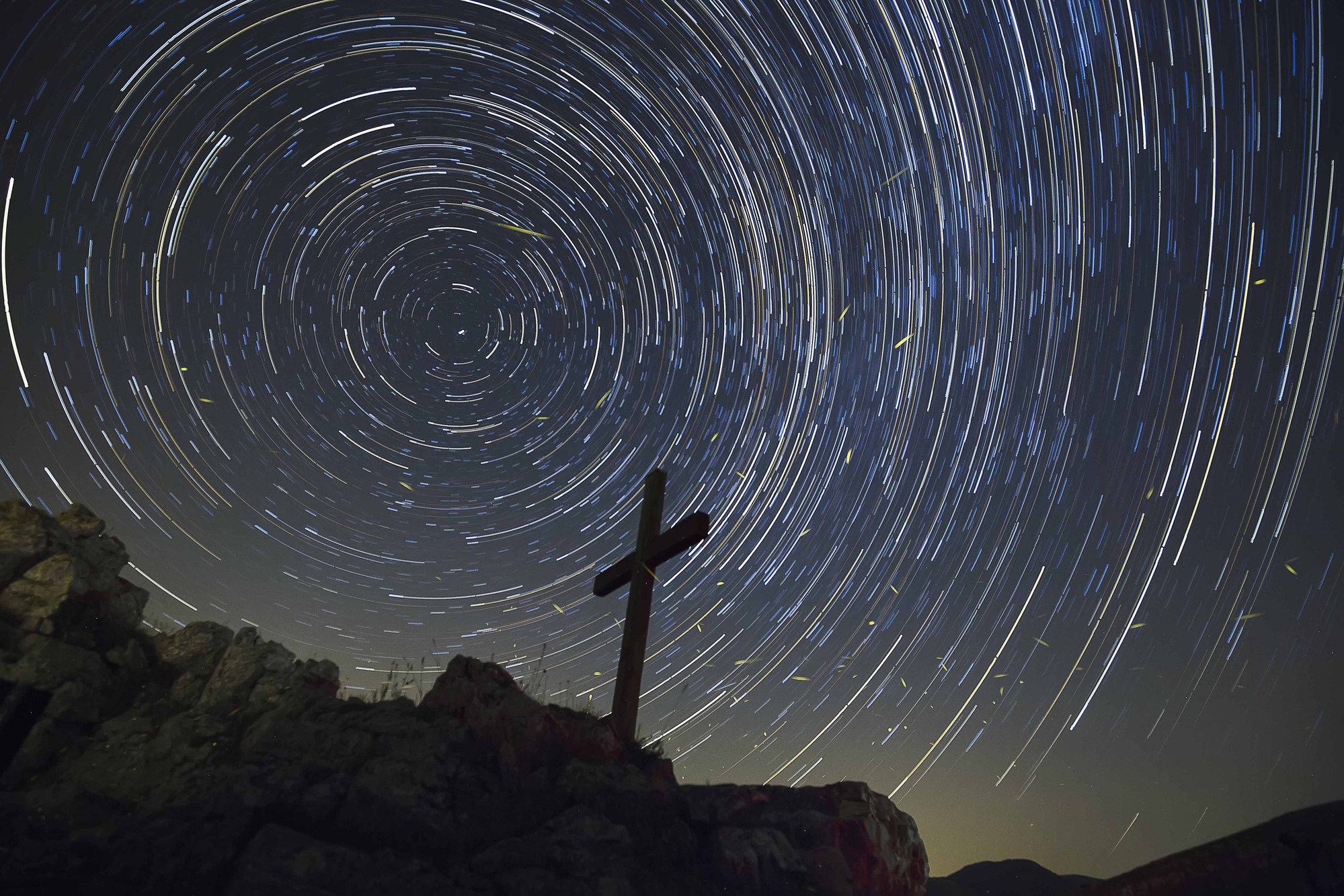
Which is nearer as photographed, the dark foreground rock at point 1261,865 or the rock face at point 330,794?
the dark foreground rock at point 1261,865

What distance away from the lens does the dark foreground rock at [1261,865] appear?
3322mm

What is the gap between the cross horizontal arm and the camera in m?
7.87

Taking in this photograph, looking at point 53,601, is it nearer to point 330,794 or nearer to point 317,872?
point 330,794

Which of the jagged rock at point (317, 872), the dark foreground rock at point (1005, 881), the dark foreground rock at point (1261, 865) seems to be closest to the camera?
the dark foreground rock at point (1261, 865)

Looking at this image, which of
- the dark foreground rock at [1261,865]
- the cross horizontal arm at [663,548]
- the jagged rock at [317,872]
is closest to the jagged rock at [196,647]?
the jagged rock at [317,872]

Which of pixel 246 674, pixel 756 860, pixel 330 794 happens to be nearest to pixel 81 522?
pixel 246 674

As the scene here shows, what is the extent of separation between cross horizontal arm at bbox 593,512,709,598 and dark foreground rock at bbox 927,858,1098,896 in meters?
4.82

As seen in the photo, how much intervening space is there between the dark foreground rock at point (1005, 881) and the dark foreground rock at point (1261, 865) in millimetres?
4585

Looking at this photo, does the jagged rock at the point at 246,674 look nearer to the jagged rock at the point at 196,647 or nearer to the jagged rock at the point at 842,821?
the jagged rock at the point at 196,647

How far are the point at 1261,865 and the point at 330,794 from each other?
6.21 m

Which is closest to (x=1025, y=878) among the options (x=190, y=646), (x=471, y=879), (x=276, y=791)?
(x=471, y=879)

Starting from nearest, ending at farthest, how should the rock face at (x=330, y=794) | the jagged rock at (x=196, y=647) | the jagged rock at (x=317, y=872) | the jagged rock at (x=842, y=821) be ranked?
the jagged rock at (x=317, y=872) < the rock face at (x=330, y=794) < the jagged rock at (x=842, y=821) < the jagged rock at (x=196, y=647)

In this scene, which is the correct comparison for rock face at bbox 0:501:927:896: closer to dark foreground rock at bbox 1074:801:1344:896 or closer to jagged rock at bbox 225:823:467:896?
jagged rock at bbox 225:823:467:896

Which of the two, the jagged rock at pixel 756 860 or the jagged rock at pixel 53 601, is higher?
the jagged rock at pixel 53 601
